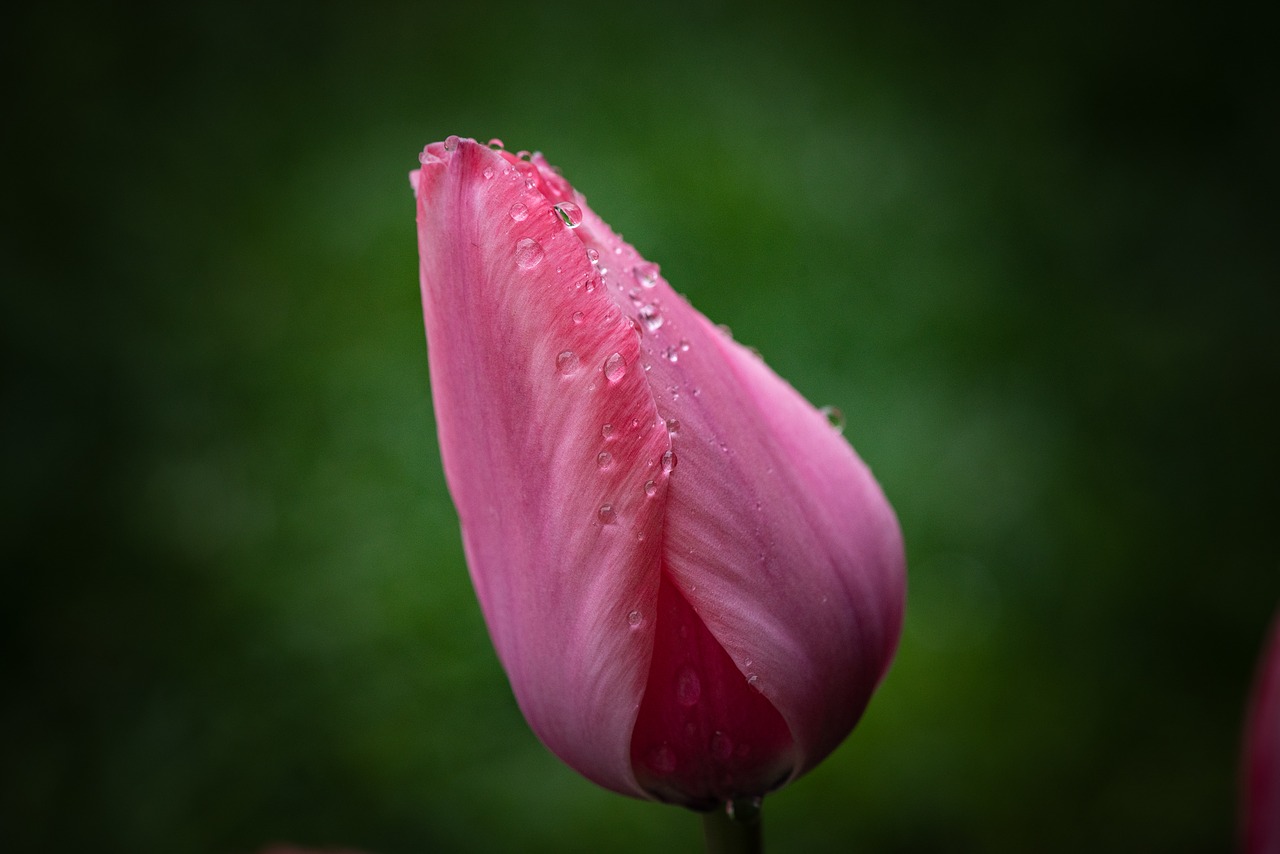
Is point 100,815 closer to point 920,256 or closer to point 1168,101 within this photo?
point 920,256

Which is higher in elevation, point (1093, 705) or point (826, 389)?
point (826, 389)

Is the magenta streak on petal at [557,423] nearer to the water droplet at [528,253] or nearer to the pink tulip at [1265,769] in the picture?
the water droplet at [528,253]

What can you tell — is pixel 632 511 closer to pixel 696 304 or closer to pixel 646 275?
pixel 646 275

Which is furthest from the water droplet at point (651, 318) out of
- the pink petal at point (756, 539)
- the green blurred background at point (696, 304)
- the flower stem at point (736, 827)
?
the green blurred background at point (696, 304)

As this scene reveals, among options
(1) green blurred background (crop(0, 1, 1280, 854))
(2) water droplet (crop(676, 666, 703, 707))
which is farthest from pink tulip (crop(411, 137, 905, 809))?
(1) green blurred background (crop(0, 1, 1280, 854))

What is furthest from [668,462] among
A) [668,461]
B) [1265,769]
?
[1265,769]

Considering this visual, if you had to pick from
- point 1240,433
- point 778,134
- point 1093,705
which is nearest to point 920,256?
point 778,134
